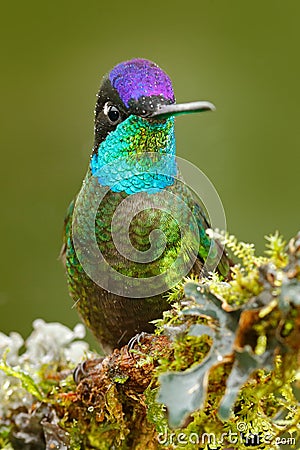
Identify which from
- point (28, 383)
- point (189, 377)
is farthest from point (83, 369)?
point (189, 377)

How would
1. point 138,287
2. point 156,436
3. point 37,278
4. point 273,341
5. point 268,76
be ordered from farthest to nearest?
point 268,76 < point 37,278 < point 138,287 < point 156,436 < point 273,341

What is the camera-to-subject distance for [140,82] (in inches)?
47.4

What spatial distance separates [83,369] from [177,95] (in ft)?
8.00

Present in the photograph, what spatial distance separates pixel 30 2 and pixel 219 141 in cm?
134

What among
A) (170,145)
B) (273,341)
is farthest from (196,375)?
(170,145)

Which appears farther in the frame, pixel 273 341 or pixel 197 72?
pixel 197 72

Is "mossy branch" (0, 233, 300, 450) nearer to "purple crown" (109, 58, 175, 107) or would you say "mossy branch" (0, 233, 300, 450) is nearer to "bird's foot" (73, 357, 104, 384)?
"bird's foot" (73, 357, 104, 384)

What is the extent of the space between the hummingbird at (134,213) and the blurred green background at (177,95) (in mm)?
1980

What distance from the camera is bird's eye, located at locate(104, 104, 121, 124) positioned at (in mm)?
1261

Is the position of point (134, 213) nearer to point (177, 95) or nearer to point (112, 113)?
point (112, 113)

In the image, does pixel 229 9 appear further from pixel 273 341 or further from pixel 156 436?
pixel 273 341

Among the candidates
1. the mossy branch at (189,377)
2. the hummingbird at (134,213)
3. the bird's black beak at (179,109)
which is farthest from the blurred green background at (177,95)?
the bird's black beak at (179,109)

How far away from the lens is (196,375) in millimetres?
688

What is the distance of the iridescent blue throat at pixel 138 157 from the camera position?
1.22 m
